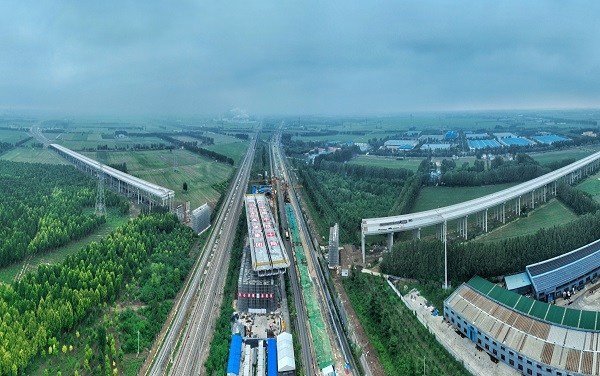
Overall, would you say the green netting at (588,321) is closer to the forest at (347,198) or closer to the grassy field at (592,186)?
the forest at (347,198)

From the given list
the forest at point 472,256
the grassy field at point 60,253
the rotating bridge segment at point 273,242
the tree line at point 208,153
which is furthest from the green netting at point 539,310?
the tree line at point 208,153

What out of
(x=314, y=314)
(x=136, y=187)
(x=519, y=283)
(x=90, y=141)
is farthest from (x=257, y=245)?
(x=90, y=141)

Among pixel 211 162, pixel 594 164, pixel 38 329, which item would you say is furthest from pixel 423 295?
pixel 211 162

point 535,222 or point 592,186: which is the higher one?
point 592,186

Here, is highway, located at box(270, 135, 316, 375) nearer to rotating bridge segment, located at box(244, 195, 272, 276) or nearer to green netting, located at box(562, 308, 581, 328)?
rotating bridge segment, located at box(244, 195, 272, 276)

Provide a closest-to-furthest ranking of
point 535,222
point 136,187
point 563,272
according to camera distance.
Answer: point 563,272, point 535,222, point 136,187

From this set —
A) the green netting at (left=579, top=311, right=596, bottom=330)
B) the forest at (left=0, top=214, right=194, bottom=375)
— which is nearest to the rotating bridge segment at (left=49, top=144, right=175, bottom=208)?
the forest at (left=0, top=214, right=194, bottom=375)

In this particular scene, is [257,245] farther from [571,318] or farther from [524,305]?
[571,318]
